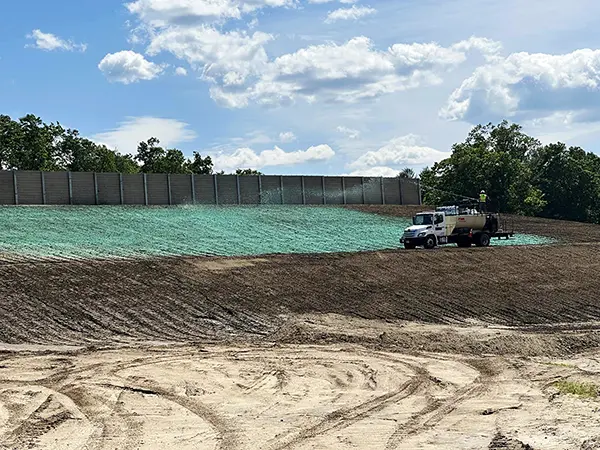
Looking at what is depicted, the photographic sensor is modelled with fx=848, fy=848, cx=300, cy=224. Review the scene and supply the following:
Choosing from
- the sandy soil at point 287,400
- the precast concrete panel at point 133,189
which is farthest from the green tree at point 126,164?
the sandy soil at point 287,400

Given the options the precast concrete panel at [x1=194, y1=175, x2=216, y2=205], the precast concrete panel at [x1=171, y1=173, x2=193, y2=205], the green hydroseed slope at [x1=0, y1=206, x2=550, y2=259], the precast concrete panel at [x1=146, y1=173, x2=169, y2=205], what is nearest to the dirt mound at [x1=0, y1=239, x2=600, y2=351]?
the green hydroseed slope at [x1=0, y1=206, x2=550, y2=259]

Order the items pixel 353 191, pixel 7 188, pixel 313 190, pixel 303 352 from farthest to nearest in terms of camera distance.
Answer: pixel 353 191 → pixel 313 190 → pixel 7 188 → pixel 303 352

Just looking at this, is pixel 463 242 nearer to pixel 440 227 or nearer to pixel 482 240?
pixel 482 240

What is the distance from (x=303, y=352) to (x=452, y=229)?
94.9 ft

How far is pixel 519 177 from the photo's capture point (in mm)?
96312

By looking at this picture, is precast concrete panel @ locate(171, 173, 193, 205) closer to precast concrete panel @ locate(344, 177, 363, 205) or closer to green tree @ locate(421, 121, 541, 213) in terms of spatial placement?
precast concrete panel @ locate(344, 177, 363, 205)

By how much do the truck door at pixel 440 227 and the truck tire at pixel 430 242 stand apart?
39cm

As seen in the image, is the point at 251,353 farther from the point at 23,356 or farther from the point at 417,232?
the point at 417,232

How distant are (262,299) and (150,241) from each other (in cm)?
1420

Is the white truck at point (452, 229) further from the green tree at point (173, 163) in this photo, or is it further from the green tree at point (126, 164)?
the green tree at point (126, 164)

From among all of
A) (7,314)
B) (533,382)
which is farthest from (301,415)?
(7,314)

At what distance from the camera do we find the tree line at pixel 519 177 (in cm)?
9400

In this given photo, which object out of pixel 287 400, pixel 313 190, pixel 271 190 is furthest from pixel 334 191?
pixel 287 400

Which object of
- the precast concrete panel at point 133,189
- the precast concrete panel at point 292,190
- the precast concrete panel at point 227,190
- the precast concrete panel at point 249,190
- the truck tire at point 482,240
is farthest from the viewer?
the precast concrete panel at point 292,190
